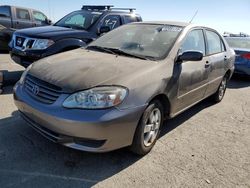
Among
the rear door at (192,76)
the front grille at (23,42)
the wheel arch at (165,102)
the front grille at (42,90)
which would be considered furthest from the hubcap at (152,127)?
the front grille at (23,42)

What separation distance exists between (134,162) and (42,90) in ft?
4.49

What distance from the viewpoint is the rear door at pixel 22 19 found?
39.0 feet

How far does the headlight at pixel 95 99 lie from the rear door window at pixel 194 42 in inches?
66.9

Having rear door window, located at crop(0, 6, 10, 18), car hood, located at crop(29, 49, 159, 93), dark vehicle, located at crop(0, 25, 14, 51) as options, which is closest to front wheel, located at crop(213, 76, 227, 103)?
car hood, located at crop(29, 49, 159, 93)

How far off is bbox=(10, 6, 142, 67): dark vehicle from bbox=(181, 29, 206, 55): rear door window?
2.82m

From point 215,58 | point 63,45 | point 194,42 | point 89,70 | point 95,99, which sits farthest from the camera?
point 63,45

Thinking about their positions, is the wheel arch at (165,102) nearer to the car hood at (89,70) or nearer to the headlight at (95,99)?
the car hood at (89,70)

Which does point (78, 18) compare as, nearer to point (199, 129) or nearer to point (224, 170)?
point (199, 129)

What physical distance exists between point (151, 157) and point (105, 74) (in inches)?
47.2

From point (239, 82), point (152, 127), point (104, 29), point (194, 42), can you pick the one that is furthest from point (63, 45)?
point (239, 82)

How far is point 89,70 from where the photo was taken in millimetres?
3500

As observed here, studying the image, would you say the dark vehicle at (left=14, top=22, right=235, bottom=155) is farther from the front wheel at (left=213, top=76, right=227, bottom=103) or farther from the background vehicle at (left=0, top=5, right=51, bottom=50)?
the background vehicle at (left=0, top=5, right=51, bottom=50)

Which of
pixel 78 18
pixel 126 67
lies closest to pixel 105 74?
pixel 126 67

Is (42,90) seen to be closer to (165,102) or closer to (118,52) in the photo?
(118,52)
